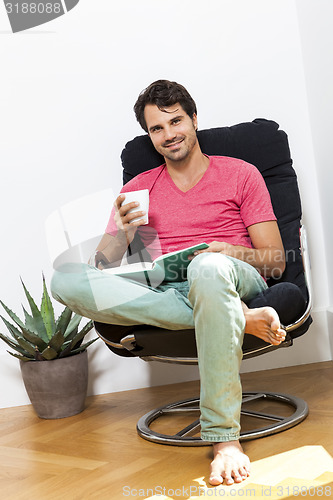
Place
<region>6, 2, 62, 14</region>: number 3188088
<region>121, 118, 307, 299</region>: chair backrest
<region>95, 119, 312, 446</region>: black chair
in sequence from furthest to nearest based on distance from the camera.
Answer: <region>6, 2, 62, 14</region>: number 3188088, <region>121, 118, 307, 299</region>: chair backrest, <region>95, 119, 312, 446</region>: black chair

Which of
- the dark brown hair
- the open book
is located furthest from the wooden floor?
the dark brown hair

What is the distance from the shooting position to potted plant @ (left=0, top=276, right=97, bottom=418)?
2.29 meters

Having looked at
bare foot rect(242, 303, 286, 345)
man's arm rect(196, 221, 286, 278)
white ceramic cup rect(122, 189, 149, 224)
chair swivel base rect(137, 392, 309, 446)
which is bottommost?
chair swivel base rect(137, 392, 309, 446)

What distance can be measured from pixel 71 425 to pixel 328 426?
36.6 inches

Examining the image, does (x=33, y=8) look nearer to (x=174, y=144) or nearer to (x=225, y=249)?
(x=174, y=144)

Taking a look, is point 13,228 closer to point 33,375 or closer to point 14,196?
point 14,196

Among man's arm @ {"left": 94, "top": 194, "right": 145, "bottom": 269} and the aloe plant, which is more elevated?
man's arm @ {"left": 94, "top": 194, "right": 145, "bottom": 269}

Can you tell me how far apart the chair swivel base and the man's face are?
88 cm

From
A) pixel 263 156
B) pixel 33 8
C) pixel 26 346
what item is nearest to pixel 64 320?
pixel 26 346

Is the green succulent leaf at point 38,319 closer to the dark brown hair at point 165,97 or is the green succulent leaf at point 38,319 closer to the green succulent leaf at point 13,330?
the green succulent leaf at point 13,330

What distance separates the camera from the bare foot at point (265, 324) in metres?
1.56

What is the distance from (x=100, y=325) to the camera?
5.95 feet

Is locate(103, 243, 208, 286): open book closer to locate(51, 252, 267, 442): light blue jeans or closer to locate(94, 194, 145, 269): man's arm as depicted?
locate(51, 252, 267, 442): light blue jeans

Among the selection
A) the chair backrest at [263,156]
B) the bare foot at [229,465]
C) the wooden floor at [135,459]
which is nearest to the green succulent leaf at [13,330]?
the wooden floor at [135,459]
